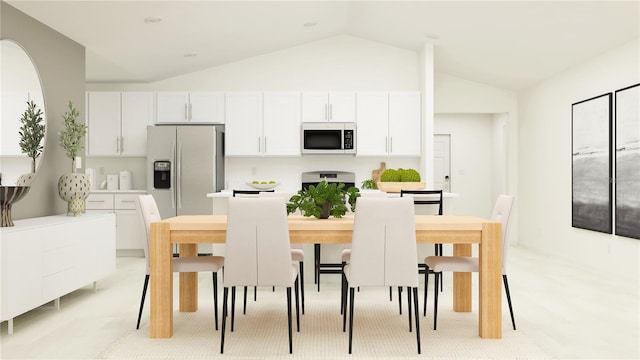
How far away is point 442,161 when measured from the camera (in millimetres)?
A: 9078

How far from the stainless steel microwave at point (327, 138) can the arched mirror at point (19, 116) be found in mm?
3351

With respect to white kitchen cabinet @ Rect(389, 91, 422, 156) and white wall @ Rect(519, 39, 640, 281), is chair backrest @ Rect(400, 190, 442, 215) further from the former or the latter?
white kitchen cabinet @ Rect(389, 91, 422, 156)

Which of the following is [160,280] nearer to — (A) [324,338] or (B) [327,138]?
(A) [324,338]

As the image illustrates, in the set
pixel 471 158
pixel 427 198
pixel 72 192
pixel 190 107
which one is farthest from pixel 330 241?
pixel 471 158

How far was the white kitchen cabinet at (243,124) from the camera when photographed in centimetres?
719

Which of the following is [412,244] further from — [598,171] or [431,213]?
[598,171]

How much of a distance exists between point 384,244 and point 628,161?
A: 347 cm

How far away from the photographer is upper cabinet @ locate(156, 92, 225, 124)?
7.22 meters

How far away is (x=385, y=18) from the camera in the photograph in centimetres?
640

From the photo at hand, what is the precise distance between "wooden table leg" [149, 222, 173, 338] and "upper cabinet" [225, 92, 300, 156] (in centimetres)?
396

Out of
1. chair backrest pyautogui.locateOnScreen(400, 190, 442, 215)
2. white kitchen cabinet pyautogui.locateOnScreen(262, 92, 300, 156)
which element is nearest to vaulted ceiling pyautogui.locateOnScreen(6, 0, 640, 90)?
white kitchen cabinet pyautogui.locateOnScreen(262, 92, 300, 156)

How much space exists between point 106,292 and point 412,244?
9.94ft

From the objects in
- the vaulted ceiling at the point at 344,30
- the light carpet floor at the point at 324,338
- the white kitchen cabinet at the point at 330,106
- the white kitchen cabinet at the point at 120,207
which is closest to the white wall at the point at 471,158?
the vaulted ceiling at the point at 344,30

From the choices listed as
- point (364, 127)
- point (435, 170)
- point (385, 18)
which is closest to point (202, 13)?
point (385, 18)
